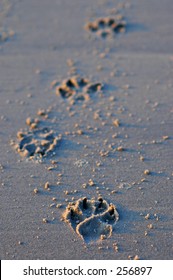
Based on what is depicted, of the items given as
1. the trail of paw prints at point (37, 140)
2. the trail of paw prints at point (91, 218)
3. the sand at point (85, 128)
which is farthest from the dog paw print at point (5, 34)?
the trail of paw prints at point (91, 218)

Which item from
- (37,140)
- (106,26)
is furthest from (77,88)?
(106,26)

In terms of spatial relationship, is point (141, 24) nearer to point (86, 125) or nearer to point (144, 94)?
point (144, 94)

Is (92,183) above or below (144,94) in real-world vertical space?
below

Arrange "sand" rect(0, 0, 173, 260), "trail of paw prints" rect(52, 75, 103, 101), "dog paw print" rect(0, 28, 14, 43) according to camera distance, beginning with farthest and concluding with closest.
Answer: "dog paw print" rect(0, 28, 14, 43) → "trail of paw prints" rect(52, 75, 103, 101) → "sand" rect(0, 0, 173, 260)

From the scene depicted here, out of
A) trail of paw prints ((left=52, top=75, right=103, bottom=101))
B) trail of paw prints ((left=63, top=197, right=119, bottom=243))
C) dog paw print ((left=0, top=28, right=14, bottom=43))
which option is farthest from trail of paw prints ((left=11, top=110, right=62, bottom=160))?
dog paw print ((left=0, top=28, right=14, bottom=43))

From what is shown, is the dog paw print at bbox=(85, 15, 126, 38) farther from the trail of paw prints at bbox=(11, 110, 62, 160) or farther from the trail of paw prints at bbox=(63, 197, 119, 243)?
the trail of paw prints at bbox=(63, 197, 119, 243)

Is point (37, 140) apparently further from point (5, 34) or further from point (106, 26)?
point (106, 26)
